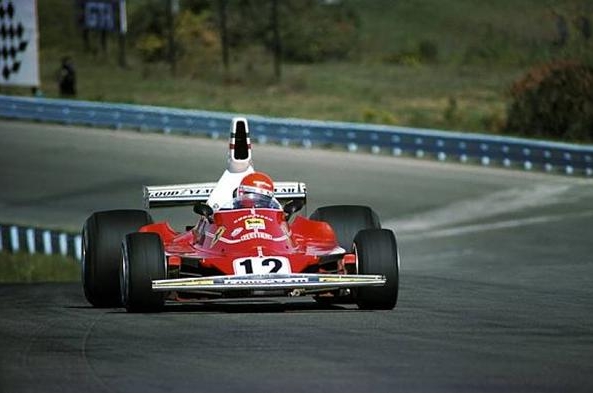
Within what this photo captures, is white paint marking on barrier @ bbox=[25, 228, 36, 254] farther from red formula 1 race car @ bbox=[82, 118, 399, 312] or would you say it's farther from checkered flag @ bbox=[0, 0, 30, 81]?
checkered flag @ bbox=[0, 0, 30, 81]

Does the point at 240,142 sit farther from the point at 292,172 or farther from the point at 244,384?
the point at 292,172

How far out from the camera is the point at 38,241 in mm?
32562

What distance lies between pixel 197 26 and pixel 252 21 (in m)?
3.67

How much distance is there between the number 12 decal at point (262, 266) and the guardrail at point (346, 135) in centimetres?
2541

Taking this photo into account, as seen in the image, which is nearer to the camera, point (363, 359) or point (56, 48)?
point (363, 359)

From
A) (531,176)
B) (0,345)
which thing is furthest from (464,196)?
(0,345)

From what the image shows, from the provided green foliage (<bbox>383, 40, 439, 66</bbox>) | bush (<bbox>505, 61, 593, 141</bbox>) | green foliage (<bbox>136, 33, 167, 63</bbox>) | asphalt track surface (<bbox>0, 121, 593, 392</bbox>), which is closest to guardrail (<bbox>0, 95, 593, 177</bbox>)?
bush (<bbox>505, 61, 593, 141</bbox>)

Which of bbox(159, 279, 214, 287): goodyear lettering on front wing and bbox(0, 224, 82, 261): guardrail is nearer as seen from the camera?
bbox(159, 279, 214, 287): goodyear lettering on front wing

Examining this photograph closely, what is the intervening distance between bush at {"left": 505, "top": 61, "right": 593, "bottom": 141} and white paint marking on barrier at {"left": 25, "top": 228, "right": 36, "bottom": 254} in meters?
17.7

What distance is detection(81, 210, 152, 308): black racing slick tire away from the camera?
15.8 meters

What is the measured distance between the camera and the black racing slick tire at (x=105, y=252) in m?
15.8

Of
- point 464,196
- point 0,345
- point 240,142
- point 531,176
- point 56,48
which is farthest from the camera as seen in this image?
point 56,48

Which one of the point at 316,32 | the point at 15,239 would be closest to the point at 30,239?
the point at 15,239

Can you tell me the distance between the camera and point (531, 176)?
39.6m
